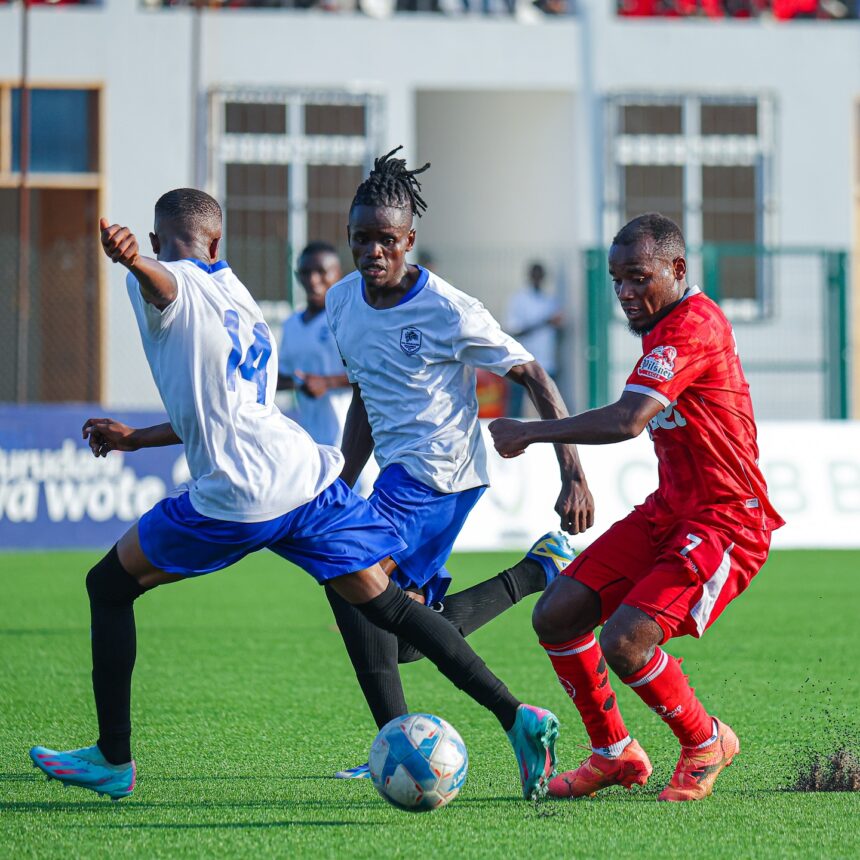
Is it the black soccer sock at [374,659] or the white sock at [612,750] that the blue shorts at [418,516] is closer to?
the black soccer sock at [374,659]

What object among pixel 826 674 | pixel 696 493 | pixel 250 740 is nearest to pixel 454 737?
pixel 696 493

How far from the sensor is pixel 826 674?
757 cm

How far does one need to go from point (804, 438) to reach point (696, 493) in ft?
30.4

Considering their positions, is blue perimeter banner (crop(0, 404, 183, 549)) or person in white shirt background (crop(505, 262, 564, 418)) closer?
blue perimeter banner (crop(0, 404, 183, 549))

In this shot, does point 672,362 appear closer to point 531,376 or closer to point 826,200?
point 531,376

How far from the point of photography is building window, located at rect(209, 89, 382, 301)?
19.6m

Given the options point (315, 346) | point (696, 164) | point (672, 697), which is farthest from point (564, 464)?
point (696, 164)

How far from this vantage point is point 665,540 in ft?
16.3

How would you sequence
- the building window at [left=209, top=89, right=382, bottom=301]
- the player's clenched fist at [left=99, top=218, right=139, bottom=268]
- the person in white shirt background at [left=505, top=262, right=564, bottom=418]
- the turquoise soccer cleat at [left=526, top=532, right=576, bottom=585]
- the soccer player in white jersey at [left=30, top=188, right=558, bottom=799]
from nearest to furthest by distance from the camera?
the player's clenched fist at [left=99, top=218, right=139, bottom=268] < the soccer player in white jersey at [left=30, top=188, right=558, bottom=799] < the turquoise soccer cleat at [left=526, top=532, right=576, bottom=585] < the person in white shirt background at [left=505, top=262, right=564, bottom=418] < the building window at [left=209, top=89, right=382, bottom=301]

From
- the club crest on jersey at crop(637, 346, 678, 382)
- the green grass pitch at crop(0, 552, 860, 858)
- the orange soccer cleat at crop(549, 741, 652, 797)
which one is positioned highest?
the club crest on jersey at crop(637, 346, 678, 382)

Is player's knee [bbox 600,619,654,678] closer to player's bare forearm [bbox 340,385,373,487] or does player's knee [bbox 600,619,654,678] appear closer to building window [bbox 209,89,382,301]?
player's bare forearm [bbox 340,385,373,487]

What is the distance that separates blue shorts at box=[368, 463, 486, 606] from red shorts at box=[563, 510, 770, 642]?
63cm

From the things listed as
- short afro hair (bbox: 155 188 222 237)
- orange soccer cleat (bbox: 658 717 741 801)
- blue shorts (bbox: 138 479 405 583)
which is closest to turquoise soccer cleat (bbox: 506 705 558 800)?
orange soccer cleat (bbox: 658 717 741 801)

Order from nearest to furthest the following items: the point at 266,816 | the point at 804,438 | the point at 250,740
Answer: the point at 266,816, the point at 250,740, the point at 804,438
